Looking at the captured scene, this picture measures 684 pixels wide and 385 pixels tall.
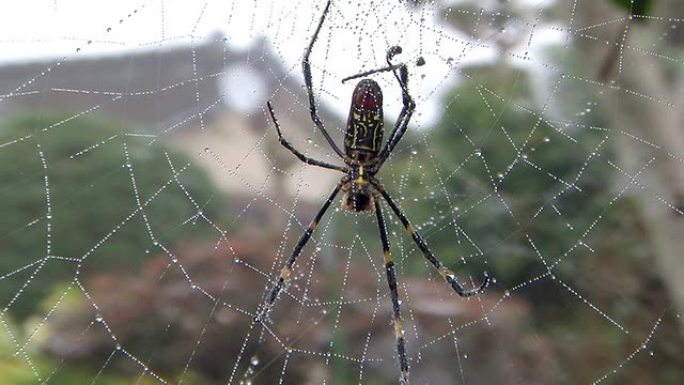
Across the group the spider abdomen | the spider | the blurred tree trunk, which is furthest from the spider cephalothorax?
the blurred tree trunk

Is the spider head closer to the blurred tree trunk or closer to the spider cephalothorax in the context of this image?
Answer: the spider cephalothorax

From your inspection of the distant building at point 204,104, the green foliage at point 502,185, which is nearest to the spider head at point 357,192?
the distant building at point 204,104

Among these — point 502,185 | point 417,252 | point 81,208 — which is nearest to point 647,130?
point 417,252

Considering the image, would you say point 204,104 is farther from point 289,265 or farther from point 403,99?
point 403,99

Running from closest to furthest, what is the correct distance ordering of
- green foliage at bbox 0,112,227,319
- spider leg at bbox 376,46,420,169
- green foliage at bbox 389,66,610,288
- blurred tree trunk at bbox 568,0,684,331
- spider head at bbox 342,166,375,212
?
spider leg at bbox 376,46,420,169 < spider head at bbox 342,166,375,212 < blurred tree trunk at bbox 568,0,684,331 < green foliage at bbox 389,66,610,288 < green foliage at bbox 0,112,227,319

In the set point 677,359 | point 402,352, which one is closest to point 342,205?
point 402,352

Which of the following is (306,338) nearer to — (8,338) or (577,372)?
(8,338)

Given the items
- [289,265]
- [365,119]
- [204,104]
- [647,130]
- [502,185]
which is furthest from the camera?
[204,104]
